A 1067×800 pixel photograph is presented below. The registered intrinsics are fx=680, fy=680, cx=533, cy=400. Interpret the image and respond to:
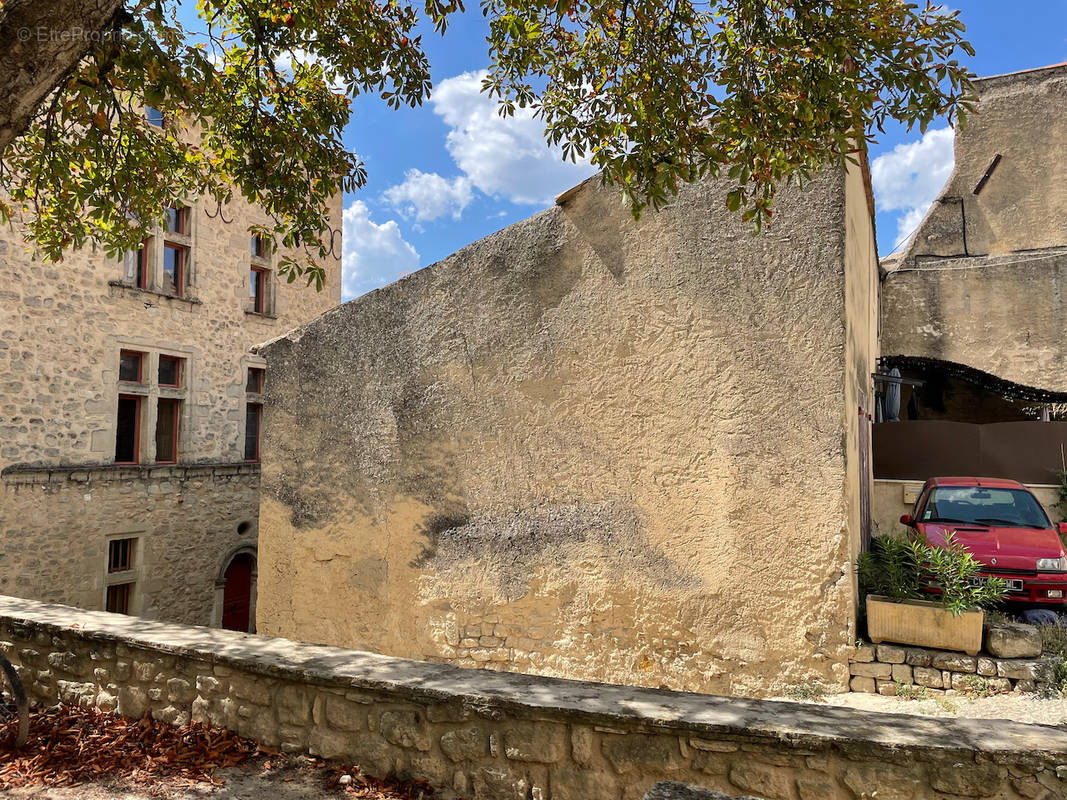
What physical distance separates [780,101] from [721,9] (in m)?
0.92

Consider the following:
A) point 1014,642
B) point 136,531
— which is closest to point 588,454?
point 1014,642

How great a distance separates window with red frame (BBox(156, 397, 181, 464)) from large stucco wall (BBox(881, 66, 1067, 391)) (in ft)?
47.9

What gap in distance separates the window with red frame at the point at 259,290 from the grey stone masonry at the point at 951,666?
13.3m

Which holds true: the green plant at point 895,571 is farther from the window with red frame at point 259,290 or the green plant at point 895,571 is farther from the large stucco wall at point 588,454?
the window with red frame at point 259,290

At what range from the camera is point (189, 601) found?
42.3 ft

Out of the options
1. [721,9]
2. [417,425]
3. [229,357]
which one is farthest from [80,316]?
[721,9]

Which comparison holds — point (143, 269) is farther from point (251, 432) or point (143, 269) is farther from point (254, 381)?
point (251, 432)

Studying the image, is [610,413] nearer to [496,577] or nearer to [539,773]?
[496,577]

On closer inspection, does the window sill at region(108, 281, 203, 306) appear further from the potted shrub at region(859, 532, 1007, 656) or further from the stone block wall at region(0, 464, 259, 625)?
the potted shrub at region(859, 532, 1007, 656)

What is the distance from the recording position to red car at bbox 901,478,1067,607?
582 cm

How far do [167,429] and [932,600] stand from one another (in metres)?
12.7

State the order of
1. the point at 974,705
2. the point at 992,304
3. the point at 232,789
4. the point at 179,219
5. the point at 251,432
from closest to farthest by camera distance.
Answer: the point at 232,789 → the point at 974,705 → the point at 179,219 → the point at 992,304 → the point at 251,432

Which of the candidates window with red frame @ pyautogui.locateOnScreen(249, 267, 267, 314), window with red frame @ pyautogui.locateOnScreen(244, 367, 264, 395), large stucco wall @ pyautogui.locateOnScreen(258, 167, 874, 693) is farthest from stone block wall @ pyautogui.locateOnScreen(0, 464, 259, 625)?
large stucco wall @ pyautogui.locateOnScreen(258, 167, 874, 693)

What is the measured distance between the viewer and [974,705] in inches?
188
